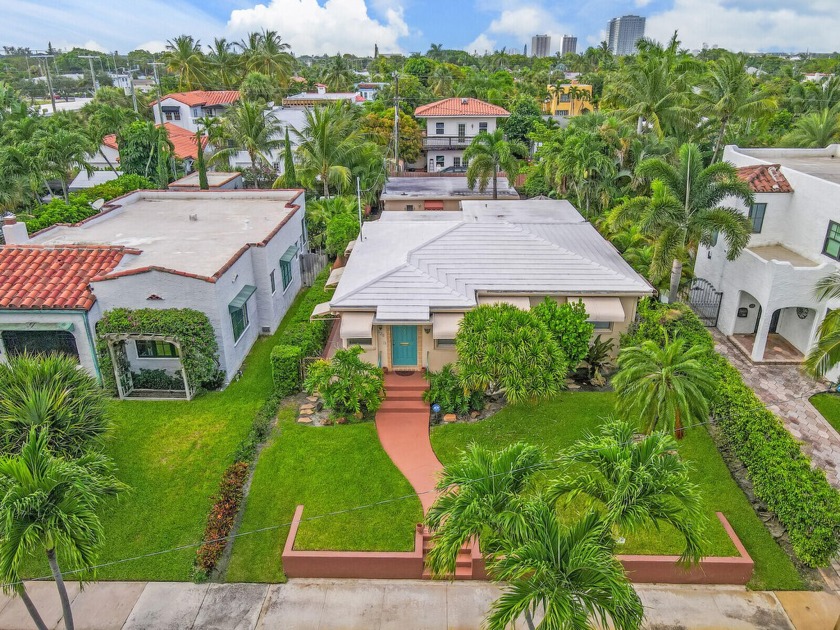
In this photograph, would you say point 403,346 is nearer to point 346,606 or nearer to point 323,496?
point 323,496

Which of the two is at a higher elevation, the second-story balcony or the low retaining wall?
the second-story balcony

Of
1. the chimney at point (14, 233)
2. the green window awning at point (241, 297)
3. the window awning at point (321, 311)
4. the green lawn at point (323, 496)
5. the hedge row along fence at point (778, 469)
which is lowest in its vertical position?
the green lawn at point (323, 496)

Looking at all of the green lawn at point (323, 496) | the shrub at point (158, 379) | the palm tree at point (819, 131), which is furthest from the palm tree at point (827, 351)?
the palm tree at point (819, 131)

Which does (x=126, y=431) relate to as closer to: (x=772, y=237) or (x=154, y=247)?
(x=154, y=247)

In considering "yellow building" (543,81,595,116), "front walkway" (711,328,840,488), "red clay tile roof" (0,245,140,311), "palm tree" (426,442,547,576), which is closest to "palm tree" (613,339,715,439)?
"front walkway" (711,328,840,488)

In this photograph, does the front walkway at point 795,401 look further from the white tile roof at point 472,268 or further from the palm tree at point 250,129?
the palm tree at point 250,129

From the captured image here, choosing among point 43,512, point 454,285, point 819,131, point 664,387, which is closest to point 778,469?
point 664,387

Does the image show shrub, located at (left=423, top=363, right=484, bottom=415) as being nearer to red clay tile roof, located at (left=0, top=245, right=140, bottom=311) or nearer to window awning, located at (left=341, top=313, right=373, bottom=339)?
window awning, located at (left=341, top=313, right=373, bottom=339)
